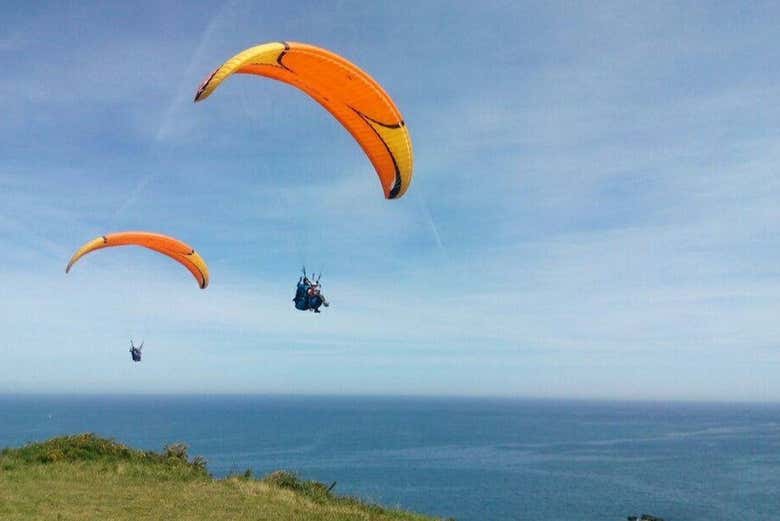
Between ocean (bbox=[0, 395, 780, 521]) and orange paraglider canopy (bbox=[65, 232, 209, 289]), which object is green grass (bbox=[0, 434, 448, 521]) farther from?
ocean (bbox=[0, 395, 780, 521])

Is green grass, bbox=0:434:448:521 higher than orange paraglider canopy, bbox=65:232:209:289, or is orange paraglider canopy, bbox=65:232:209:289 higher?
A: orange paraglider canopy, bbox=65:232:209:289

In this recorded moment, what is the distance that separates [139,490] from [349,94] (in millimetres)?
13694

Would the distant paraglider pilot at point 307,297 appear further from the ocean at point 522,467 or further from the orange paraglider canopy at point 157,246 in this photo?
the ocean at point 522,467

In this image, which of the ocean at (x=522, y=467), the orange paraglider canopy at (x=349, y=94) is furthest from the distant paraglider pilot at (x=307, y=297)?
the ocean at (x=522, y=467)

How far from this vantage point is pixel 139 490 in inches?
750

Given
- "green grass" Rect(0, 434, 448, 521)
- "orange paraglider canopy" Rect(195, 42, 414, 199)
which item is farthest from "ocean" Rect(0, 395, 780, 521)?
"orange paraglider canopy" Rect(195, 42, 414, 199)

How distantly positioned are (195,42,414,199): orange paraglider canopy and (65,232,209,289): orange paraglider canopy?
10.3 metres

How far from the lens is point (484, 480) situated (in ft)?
340

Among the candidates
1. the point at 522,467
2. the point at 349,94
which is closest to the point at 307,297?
the point at 349,94

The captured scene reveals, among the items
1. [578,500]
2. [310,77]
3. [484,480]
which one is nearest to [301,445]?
[484,480]

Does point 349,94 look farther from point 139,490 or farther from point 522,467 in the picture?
point 522,467

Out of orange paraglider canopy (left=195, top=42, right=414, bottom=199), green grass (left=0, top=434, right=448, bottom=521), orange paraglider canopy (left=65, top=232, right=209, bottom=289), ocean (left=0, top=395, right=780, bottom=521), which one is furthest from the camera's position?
ocean (left=0, top=395, right=780, bottom=521)

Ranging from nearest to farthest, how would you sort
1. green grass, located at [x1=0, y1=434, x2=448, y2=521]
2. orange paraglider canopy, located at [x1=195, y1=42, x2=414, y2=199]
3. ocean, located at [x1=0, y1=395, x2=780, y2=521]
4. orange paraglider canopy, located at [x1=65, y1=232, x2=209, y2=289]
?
orange paraglider canopy, located at [x1=195, y1=42, x2=414, y2=199] < green grass, located at [x1=0, y1=434, x2=448, y2=521] < orange paraglider canopy, located at [x1=65, y1=232, x2=209, y2=289] < ocean, located at [x1=0, y1=395, x2=780, y2=521]

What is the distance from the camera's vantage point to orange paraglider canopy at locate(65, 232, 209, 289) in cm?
2414
